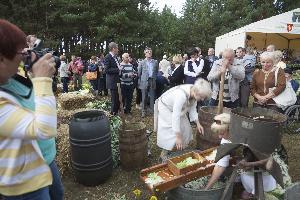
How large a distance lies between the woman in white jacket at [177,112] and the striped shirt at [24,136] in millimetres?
2443

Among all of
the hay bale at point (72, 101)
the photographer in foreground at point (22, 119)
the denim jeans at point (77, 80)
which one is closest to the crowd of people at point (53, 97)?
the photographer in foreground at point (22, 119)

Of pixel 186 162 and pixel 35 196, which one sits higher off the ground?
pixel 35 196

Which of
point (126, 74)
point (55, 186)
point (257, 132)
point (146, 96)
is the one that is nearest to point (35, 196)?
point (55, 186)

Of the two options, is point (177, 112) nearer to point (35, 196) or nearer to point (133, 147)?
point (133, 147)

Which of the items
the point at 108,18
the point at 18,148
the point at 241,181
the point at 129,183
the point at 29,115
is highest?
the point at 108,18

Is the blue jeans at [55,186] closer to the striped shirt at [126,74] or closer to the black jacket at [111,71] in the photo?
the black jacket at [111,71]

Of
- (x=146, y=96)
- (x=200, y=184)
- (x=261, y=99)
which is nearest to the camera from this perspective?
(x=200, y=184)

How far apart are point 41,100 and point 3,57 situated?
28 centimetres

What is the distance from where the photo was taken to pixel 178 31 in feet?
118

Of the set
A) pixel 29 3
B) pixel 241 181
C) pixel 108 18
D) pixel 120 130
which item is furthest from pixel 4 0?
pixel 241 181

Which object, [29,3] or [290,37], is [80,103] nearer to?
[290,37]

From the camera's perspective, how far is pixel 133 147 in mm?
4727

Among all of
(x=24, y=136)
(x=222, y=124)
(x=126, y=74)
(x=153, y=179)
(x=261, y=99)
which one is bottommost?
(x=153, y=179)

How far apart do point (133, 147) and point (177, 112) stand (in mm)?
1141
